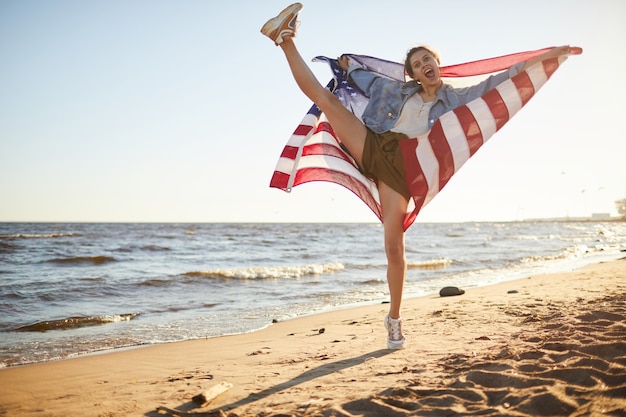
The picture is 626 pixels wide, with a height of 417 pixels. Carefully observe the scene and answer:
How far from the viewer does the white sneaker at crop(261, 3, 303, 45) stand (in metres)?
3.38

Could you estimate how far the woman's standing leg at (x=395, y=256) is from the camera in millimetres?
3471

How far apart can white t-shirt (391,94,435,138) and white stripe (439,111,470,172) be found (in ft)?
0.55

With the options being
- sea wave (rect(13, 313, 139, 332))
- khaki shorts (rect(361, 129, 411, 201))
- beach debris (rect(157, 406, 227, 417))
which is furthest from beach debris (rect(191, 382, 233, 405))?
sea wave (rect(13, 313, 139, 332))

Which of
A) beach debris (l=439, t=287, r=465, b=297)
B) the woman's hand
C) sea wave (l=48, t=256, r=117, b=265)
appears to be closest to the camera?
the woman's hand

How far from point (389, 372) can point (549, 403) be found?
946 millimetres

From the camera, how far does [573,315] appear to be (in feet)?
13.5

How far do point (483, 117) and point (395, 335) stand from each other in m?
1.81

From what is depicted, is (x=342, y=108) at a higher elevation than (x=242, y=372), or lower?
higher

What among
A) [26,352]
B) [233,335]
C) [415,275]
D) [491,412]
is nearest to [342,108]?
[491,412]

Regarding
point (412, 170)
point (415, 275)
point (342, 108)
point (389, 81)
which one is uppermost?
point (389, 81)

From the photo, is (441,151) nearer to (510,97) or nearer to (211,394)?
(510,97)

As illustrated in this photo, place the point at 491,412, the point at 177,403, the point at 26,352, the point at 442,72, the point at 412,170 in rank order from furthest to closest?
the point at 26,352 < the point at 442,72 < the point at 412,170 < the point at 177,403 < the point at 491,412

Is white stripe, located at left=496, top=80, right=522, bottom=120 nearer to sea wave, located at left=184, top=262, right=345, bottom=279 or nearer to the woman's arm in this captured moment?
the woman's arm

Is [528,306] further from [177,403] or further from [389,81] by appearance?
[177,403]
